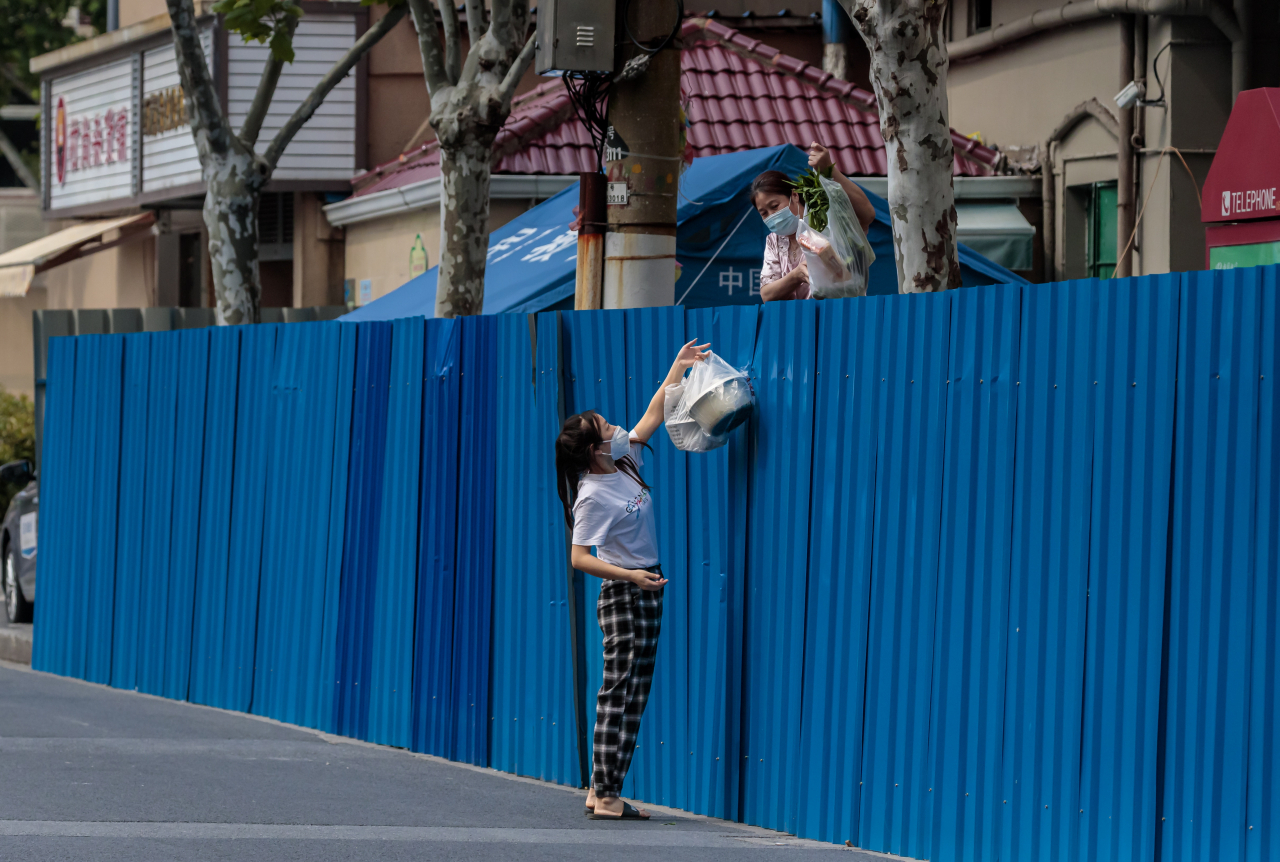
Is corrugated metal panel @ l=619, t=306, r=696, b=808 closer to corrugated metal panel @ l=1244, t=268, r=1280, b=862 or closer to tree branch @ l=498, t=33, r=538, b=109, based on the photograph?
corrugated metal panel @ l=1244, t=268, r=1280, b=862

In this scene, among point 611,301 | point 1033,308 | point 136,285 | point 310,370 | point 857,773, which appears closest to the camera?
point 1033,308

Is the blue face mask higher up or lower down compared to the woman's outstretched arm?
higher up

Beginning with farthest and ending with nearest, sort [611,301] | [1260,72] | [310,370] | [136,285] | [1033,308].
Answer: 1. [136,285]
2. [1260,72]
3. [310,370]
4. [611,301]
5. [1033,308]

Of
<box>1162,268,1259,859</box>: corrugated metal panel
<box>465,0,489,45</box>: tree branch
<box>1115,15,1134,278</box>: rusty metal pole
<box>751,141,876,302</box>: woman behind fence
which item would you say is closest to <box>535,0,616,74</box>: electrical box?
<box>751,141,876,302</box>: woman behind fence

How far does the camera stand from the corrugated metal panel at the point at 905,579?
626 centimetres

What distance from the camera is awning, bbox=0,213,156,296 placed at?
23.9m

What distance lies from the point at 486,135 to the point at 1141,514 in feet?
22.3

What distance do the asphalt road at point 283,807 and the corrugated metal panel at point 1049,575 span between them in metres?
0.76

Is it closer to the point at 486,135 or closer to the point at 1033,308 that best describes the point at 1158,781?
the point at 1033,308

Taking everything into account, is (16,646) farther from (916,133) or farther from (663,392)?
(916,133)

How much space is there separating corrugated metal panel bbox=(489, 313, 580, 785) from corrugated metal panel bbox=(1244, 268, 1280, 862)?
3.47m

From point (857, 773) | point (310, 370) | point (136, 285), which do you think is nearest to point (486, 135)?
point (310, 370)

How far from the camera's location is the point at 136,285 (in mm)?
25844

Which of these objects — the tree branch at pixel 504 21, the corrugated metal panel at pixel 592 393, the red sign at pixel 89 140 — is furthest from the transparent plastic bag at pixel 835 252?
the red sign at pixel 89 140
